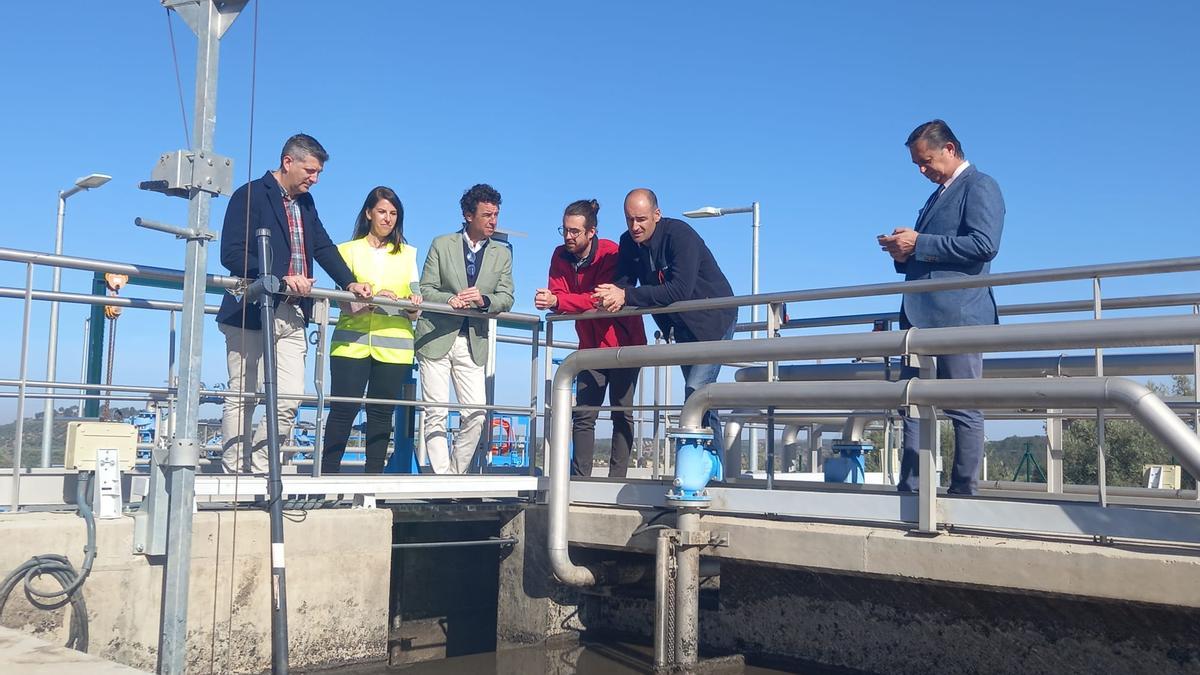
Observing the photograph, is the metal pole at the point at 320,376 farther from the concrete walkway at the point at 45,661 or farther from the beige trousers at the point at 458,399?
the concrete walkway at the point at 45,661

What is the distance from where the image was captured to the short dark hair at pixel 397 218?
6.53 m

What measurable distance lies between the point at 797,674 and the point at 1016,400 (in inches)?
78.8

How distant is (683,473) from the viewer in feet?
18.0

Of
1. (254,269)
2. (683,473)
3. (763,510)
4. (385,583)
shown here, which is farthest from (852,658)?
(254,269)

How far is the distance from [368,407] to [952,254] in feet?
11.3

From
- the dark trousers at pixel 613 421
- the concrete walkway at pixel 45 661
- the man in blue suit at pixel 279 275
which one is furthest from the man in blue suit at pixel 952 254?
the concrete walkway at pixel 45 661

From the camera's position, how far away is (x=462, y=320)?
675 centimetres

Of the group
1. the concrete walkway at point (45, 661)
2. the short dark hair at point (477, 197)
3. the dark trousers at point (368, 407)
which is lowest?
the concrete walkway at point (45, 661)

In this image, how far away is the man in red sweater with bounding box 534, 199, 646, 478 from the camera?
22.0 ft

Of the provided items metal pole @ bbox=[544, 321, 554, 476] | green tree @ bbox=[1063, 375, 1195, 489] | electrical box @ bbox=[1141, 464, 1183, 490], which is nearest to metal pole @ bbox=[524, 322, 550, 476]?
metal pole @ bbox=[544, 321, 554, 476]

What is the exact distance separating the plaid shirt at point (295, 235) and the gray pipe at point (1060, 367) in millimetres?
3382

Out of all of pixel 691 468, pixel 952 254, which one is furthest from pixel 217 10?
pixel 952 254

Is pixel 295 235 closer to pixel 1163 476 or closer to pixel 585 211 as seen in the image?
pixel 585 211

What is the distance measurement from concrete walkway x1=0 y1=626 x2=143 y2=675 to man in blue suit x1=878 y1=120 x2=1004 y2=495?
3761 mm
